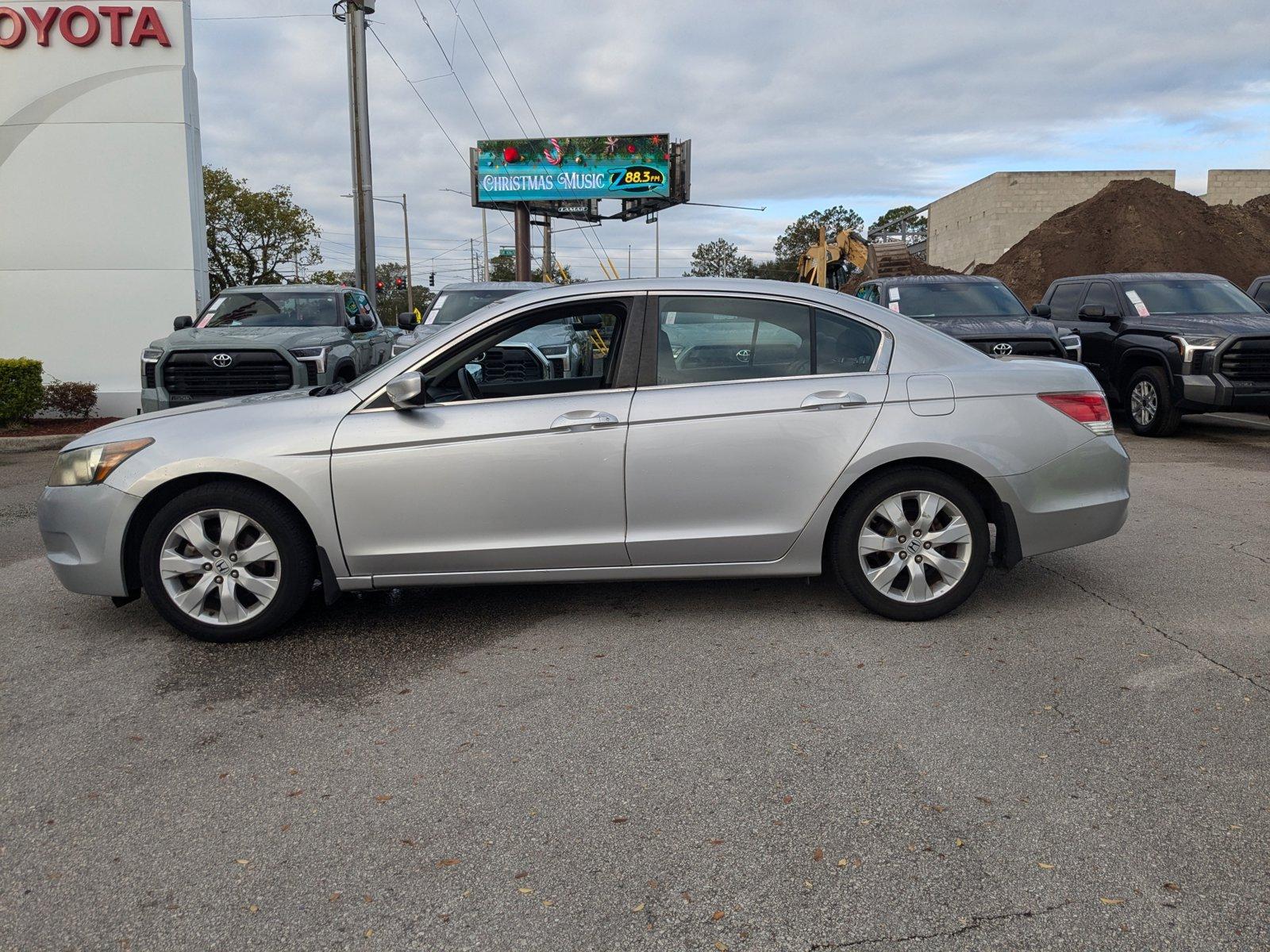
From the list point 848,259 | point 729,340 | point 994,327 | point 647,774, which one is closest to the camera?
point 647,774

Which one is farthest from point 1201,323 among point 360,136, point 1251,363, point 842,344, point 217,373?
point 360,136

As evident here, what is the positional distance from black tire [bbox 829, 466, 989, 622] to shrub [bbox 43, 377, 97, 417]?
43.3 feet

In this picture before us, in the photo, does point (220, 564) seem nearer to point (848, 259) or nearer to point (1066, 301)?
point (1066, 301)

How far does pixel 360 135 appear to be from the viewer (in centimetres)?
1922

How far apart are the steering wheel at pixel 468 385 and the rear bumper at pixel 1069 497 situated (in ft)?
8.42

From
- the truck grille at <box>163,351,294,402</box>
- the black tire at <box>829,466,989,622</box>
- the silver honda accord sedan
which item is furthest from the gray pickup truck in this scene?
the black tire at <box>829,466,989,622</box>

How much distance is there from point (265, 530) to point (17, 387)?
36.4 ft

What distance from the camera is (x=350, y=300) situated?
544 inches

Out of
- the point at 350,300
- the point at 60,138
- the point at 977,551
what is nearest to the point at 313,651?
the point at 977,551

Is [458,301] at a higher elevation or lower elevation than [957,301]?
higher

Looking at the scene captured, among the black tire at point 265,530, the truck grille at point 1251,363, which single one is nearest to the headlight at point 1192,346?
the truck grille at point 1251,363

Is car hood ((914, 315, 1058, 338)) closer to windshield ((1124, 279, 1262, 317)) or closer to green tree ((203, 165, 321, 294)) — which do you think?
windshield ((1124, 279, 1262, 317))

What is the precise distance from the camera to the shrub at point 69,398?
14.8 meters

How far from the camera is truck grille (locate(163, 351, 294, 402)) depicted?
1088 centimetres
